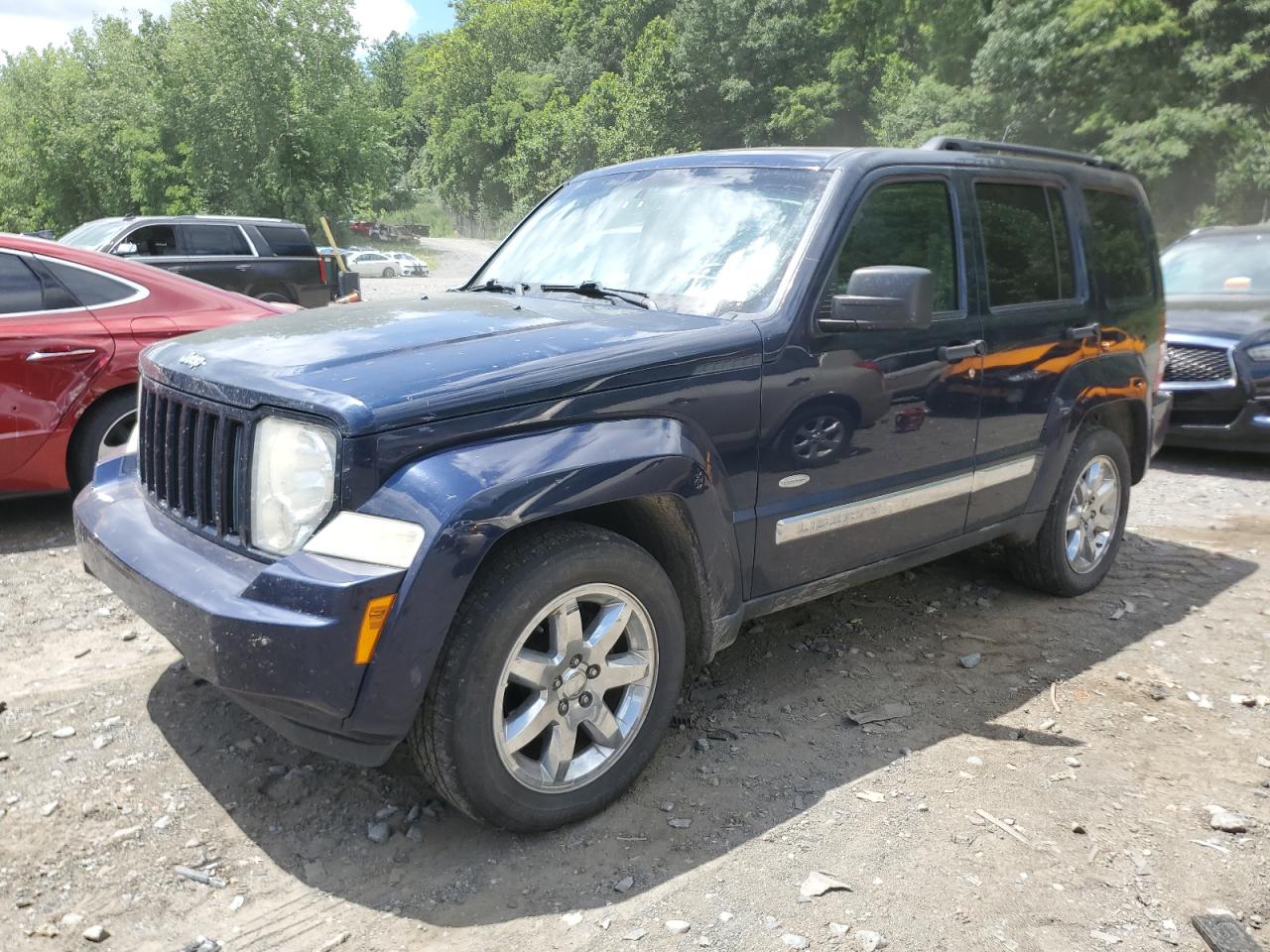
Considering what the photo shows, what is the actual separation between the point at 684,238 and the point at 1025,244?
1.60 m

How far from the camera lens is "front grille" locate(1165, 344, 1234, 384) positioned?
7.82 m

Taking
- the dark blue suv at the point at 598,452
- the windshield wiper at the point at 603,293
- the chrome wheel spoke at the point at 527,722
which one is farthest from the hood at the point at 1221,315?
the chrome wheel spoke at the point at 527,722

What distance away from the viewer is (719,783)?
3289 millimetres

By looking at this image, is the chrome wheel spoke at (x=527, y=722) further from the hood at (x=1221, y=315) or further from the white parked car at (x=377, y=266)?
the white parked car at (x=377, y=266)

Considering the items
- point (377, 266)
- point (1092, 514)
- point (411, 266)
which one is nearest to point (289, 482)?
point (1092, 514)

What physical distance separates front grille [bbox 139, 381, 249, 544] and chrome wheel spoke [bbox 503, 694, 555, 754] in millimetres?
866

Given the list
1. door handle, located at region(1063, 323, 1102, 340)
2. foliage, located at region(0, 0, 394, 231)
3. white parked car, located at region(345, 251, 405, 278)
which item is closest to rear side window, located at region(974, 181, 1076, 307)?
door handle, located at region(1063, 323, 1102, 340)

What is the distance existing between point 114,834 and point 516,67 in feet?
325

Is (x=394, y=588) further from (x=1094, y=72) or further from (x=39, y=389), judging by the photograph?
(x=1094, y=72)

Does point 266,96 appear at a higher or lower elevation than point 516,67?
lower

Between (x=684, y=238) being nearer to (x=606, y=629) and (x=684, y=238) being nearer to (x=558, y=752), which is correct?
(x=606, y=629)

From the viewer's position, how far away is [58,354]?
5.29 meters

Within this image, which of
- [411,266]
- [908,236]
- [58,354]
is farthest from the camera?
[411,266]

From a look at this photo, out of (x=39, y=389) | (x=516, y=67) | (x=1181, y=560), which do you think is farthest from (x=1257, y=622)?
(x=516, y=67)
